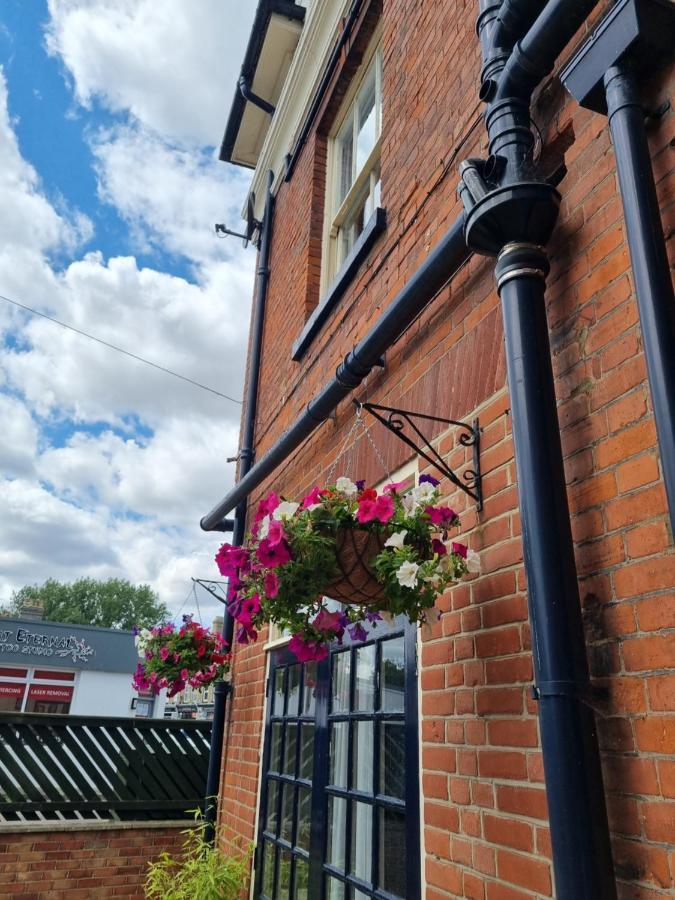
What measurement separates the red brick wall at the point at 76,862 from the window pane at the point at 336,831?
3.47m

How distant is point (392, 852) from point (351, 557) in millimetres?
1250

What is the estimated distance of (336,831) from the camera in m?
3.17

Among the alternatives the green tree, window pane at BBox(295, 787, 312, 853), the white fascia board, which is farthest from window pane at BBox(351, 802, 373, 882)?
the green tree

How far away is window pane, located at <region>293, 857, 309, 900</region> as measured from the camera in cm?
349

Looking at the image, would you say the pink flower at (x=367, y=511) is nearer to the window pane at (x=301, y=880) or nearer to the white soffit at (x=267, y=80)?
the window pane at (x=301, y=880)

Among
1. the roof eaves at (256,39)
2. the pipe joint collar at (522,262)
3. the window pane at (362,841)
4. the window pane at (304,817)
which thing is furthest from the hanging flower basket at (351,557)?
the roof eaves at (256,39)

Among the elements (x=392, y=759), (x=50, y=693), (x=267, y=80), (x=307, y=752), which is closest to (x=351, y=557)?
(x=392, y=759)

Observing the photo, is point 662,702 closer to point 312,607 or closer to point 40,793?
point 312,607

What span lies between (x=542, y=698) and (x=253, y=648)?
3601 millimetres

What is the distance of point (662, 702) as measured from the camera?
1.46 m

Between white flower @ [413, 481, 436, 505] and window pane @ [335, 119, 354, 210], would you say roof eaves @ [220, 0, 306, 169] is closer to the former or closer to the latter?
window pane @ [335, 119, 354, 210]

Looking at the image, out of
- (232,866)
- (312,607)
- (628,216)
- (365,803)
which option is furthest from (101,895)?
(628,216)

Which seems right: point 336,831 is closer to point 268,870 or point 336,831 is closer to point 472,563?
point 268,870

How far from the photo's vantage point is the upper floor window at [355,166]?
15.3ft
